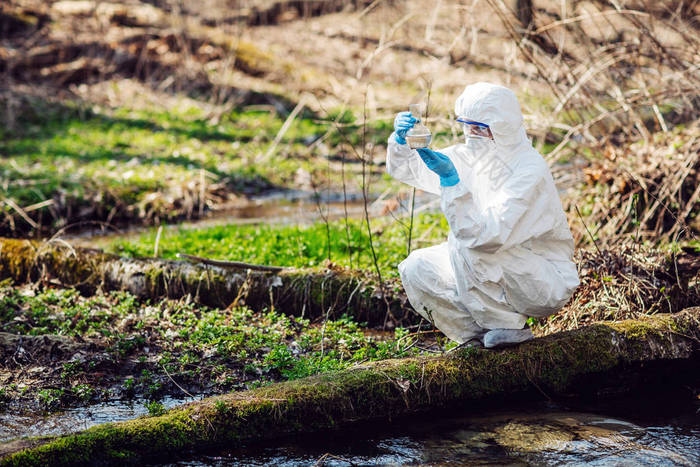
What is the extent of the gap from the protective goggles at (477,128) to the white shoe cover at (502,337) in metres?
1.20

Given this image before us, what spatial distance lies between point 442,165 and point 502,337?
116cm

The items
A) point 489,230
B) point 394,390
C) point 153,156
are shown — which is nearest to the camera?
point 489,230

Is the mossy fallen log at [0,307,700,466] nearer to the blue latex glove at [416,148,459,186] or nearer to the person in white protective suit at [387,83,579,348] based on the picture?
the person in white protective suit at [387,83,579,348]

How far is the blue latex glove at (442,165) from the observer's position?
4.08 meters

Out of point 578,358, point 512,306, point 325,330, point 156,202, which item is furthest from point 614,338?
point 156,202

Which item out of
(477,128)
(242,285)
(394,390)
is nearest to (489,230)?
(477,128)

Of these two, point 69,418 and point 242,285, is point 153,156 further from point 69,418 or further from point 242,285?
point 69,418

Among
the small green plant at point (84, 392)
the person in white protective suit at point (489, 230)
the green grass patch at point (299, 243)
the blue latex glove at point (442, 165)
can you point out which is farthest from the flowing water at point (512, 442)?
the green grass patch at point (299, 243)

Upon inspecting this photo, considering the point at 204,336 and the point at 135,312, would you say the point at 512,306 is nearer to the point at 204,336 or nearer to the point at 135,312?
the point at 204,336

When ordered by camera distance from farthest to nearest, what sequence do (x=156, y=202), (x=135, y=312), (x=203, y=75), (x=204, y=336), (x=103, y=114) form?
(x=203, y=75) → (x=103, y=114) → (x=156, y=202) → (x=135, y=312) → (x=204, y=336)

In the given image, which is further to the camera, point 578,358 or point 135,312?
point 135,312

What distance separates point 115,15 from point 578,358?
48.0ft

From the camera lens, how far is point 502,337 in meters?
4.46

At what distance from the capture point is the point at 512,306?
4.44 meters
